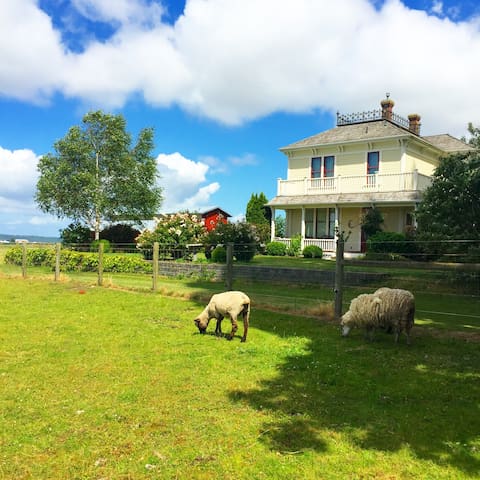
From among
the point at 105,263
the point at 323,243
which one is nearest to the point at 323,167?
the point at 323,243

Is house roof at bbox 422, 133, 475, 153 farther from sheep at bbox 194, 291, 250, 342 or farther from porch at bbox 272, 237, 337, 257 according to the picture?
Answer: sheep at bbox 194, 291, 250, 342

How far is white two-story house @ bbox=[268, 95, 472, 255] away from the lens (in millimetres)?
26359

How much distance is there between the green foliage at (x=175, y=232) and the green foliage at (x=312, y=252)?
6.67 metres

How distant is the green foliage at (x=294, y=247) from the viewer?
27.5 m

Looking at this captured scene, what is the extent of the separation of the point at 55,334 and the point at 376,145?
24.2 m

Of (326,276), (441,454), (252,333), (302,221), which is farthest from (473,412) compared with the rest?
(302,221)

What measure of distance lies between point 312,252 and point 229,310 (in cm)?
1838

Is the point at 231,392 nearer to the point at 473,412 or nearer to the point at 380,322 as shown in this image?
the point at 473,412

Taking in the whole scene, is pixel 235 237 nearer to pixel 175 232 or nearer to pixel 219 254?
pixel 219 254

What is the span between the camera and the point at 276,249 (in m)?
27.5

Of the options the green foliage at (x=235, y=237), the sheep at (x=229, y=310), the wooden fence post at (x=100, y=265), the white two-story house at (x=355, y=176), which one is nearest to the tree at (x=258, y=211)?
the white two-story house at (x=355, y=176)

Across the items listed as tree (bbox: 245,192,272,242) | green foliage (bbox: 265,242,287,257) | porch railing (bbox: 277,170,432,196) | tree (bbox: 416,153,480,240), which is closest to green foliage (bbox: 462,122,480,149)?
tree (bbox: 416,153,480,240)

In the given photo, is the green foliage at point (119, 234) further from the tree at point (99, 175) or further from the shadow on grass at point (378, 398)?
the shadow on grass at point (378, 398)

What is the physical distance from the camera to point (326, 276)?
52.4 feet
